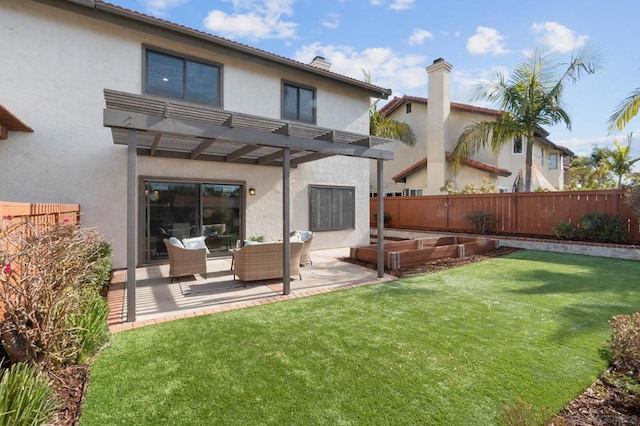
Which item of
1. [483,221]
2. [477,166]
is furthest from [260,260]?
[477,166]

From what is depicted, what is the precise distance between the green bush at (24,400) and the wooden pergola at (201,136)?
2.26 m

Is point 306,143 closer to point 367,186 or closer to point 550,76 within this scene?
point 367,186

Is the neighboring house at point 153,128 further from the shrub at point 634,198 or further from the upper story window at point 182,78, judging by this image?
the shrub at point 634,198

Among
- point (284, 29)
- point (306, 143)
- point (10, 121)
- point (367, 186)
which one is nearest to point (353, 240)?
point (367, 186)

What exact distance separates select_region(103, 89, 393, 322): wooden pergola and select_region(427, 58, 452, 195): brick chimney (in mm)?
12287

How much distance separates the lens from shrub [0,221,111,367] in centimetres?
320

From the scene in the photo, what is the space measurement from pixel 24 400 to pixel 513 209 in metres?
15.3

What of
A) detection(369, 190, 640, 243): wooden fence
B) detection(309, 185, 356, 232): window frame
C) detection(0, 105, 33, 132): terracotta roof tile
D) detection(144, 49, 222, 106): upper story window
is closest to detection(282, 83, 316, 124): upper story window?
detection(144, 49, 222, 106): upper story window

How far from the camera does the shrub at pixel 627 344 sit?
305 cm

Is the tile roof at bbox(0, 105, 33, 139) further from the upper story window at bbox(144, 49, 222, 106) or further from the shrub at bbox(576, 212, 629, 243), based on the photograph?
the shrub at bbox(576, 212, 629, 243)

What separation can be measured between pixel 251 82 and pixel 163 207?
4981mm

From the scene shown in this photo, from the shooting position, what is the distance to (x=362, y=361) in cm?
A: 373

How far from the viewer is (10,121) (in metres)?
6.69

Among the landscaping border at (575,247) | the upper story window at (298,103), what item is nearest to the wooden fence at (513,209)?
the landscaping border at (575,247)
